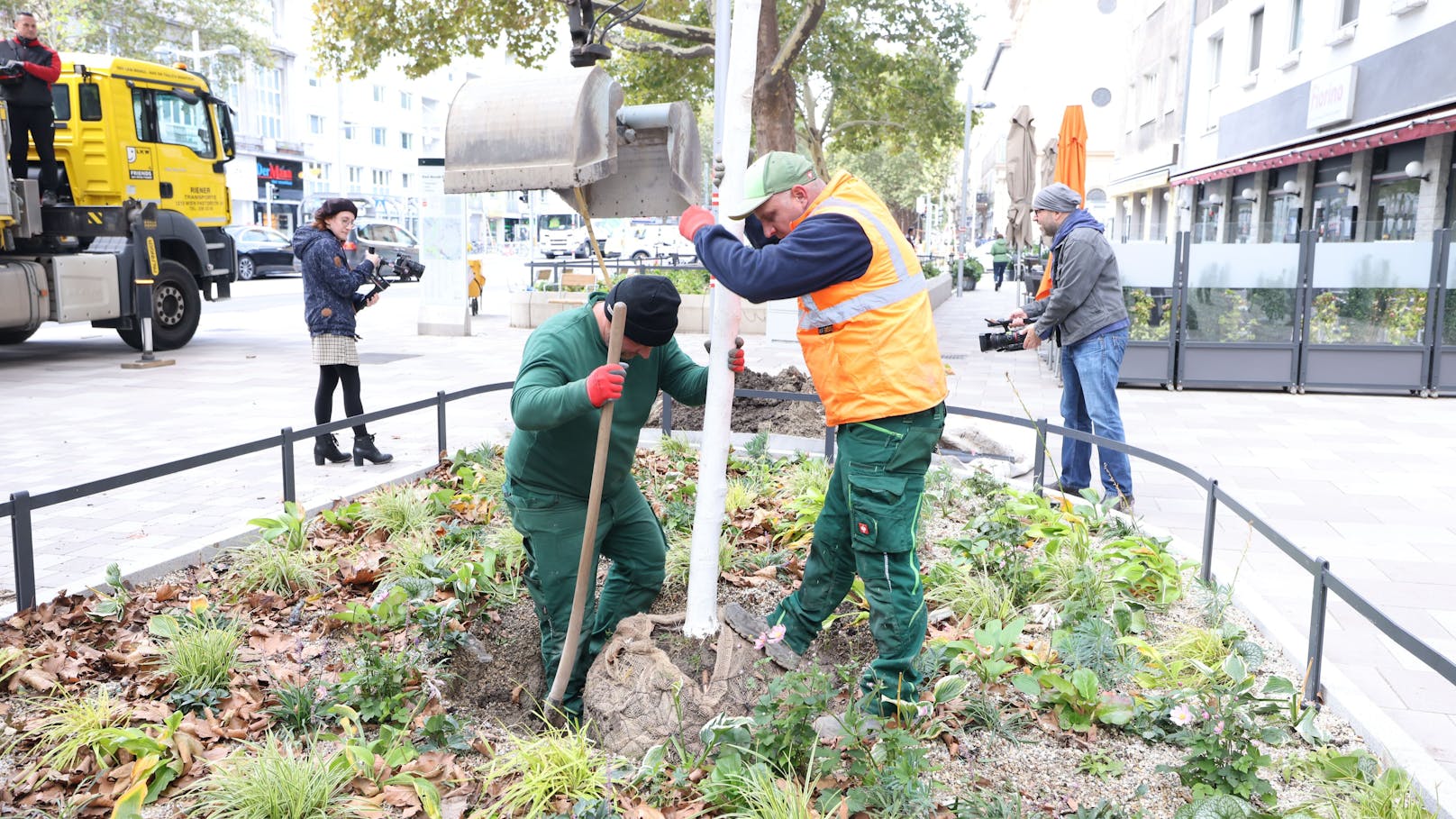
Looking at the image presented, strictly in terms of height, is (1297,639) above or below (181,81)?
below

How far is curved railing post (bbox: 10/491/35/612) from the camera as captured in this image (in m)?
3.99

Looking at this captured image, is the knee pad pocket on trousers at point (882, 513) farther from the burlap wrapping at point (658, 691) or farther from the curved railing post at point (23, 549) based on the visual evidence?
the curved railing post at point (23, 549)

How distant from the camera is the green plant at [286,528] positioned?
4.96 m

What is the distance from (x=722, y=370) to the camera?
359 centimetres

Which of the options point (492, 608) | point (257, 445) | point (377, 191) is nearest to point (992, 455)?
point (492, 608)

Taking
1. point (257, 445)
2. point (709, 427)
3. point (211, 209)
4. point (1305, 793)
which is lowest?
point (1305, 793)

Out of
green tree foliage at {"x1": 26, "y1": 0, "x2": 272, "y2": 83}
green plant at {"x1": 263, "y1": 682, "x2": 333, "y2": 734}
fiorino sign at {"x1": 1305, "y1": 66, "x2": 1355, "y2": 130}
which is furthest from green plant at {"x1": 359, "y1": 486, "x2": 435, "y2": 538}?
green tree foliage at {"x1": 26, "y1": 0, "x2": 272, "y2": 83}

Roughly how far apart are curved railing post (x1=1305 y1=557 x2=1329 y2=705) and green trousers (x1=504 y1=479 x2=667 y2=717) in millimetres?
2237

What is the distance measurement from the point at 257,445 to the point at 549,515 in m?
2.23

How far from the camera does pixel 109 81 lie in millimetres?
13523

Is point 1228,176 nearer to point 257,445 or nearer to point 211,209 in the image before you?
point 211,209

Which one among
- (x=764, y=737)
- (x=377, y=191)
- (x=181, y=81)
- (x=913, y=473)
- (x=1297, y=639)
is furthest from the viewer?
(x=377, y=191)

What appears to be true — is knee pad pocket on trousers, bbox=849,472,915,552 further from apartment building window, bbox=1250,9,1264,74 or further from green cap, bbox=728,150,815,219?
apartment building window, bbox=1250,9,1264,74

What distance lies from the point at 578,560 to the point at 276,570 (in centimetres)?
165
